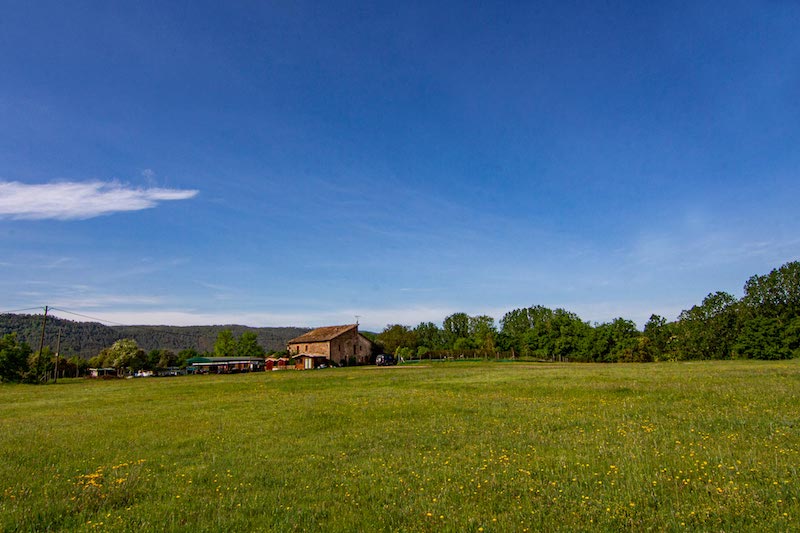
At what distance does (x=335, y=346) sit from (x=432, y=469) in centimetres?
9333

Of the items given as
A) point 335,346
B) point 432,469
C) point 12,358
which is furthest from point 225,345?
point 432,469

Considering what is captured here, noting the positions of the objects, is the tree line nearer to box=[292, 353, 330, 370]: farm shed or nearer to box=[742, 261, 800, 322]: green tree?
box=[292, 353, 330, 370]: farm shed

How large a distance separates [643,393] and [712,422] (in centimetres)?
937

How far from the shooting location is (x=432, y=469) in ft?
38.0

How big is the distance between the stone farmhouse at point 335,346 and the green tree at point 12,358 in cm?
4964

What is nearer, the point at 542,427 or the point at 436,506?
the point at 436,506

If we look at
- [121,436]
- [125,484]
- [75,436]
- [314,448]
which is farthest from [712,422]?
[75,436]

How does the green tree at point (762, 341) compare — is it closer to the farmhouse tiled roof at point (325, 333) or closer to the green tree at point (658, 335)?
the green tree at point (658, 335)

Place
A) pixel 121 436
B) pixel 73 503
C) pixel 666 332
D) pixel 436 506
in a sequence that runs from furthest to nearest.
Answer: pixel 666 332 < pixel 121 436 < pixel 73 503 < pixel 436 506

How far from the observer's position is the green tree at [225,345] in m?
172

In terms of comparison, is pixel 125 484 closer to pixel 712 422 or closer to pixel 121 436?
pixel 121 436

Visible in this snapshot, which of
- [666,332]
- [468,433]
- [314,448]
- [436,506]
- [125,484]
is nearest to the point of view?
[436,506]

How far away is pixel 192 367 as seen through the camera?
5079 inches

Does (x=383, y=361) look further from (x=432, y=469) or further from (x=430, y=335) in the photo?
(x=432, y=469)
